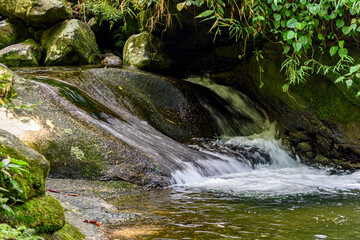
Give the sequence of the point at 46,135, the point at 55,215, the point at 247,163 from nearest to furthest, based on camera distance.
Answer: the point at 55,215 → the point at 46,135 → the point at 247,163

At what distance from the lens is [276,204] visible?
3.83 metres

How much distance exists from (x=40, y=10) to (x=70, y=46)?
1.85 meters

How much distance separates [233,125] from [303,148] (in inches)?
64.5

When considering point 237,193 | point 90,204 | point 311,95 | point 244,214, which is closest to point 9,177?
point 90,204

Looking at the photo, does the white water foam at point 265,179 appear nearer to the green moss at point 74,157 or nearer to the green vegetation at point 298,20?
the green moss at point 74,157

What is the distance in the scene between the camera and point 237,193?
4398 mm

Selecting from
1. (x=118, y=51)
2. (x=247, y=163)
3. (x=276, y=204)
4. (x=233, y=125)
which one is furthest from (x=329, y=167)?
(x=118, y=51)

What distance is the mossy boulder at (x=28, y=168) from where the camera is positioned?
2080mm

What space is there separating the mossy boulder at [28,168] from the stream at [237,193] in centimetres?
72

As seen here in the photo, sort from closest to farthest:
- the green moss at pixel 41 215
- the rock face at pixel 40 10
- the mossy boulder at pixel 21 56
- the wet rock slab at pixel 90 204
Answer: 1. the green moss at pixel 41 215
2. the wet rock slab at pixel 90 204
3. the mossy boulder at pixel 21 56
4. the rock face at pixel 40 10

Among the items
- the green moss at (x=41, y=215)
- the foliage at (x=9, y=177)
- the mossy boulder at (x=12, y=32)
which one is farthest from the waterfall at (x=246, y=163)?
the mossy boulder at (x=12, y=32)

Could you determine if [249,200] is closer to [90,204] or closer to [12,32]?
[90,204]

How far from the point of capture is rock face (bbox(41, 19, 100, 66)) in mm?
10430

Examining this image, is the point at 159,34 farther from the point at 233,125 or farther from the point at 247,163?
the point at 247,163
